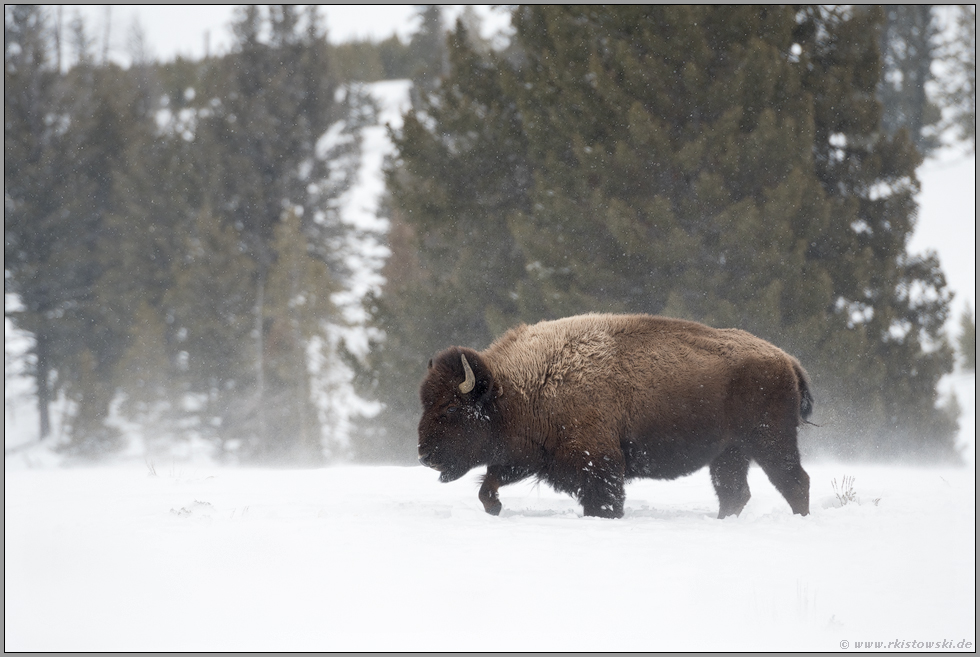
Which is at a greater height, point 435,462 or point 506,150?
point 506,150

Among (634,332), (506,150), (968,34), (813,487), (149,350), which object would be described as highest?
(968,34)

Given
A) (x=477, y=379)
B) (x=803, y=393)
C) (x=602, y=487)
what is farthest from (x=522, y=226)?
(x=602, y=487)

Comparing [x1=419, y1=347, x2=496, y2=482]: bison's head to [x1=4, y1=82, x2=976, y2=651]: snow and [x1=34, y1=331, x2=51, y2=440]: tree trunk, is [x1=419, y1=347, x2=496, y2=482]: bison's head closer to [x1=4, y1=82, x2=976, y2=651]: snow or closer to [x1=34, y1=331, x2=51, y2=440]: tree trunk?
[x1=4, y1=82, x2=976, y2=651]: snow

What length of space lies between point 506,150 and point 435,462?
1349 centimetres

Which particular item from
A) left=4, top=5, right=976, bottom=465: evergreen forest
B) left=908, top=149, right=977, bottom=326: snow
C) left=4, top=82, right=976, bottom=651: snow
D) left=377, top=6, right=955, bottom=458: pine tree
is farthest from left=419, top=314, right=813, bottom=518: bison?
left=908, top=149, right=977, bottom=326: snow

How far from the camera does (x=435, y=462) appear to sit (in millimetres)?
5766

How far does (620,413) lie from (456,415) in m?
1.22

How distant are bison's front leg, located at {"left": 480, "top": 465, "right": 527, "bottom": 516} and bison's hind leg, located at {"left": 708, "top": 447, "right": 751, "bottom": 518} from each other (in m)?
1.57

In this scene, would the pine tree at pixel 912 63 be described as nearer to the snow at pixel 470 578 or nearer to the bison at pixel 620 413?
the bison at pixel 620 413

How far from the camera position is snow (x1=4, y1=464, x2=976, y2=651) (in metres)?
3.29

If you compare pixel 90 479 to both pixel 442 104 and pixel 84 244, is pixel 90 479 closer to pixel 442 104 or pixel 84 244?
pixel 442 104

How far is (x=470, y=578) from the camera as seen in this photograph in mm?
3752

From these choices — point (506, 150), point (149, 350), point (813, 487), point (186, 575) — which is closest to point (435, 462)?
point (186, 575)

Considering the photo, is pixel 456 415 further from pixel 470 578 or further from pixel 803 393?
pixel 803 393
